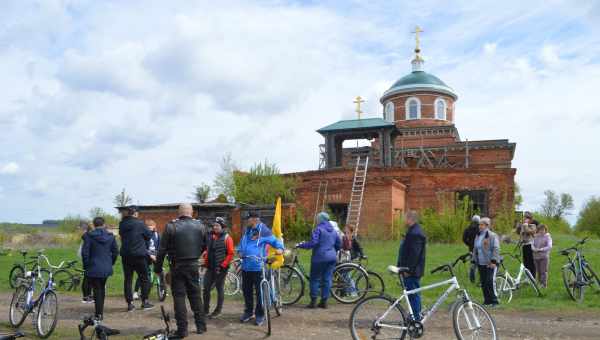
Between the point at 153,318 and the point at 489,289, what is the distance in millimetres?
6630

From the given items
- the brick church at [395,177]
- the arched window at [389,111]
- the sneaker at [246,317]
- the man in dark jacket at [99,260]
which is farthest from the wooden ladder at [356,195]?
the arched window at [389,111]

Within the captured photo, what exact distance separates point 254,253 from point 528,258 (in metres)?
7.49

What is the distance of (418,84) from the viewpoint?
158 ft

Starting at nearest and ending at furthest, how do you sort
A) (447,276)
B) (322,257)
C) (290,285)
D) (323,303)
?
(322,257), (323,303), (290,285), (447,276)

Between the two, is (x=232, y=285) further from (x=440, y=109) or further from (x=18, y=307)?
(x=440, y=109)

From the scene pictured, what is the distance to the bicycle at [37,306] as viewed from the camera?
8797 millimetres

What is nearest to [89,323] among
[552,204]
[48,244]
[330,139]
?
[330,139]

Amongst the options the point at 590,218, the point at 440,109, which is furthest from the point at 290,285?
the point at 590,218

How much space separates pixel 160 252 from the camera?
8359mm

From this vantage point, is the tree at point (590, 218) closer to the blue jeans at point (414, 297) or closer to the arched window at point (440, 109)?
the arched window at point (440, 109)

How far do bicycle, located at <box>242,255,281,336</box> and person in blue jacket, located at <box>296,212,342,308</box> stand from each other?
2.70 ft

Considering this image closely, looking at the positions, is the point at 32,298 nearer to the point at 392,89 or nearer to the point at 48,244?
the point at 48,244

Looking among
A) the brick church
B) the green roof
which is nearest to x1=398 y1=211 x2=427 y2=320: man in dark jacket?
the brick church

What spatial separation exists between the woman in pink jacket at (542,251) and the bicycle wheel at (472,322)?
614cm
